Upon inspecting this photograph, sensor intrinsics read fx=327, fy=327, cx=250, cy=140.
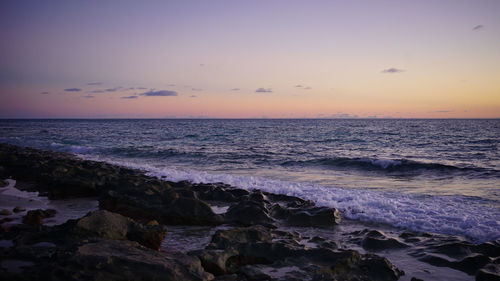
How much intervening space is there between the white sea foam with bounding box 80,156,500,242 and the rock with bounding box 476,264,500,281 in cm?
199

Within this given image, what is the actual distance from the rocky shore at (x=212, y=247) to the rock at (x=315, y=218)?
24 mm

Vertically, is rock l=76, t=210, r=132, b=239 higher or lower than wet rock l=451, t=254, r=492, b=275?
higher

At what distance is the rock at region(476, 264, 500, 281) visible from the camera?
4.82 meters

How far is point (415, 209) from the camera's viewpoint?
8727 mm

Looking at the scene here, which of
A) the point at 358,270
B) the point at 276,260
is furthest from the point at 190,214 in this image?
the point at 358,270

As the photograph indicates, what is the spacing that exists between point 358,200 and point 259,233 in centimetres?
479

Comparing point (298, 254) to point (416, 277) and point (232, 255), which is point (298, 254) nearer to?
point (232, 255)

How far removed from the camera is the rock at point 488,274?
482 centimetres

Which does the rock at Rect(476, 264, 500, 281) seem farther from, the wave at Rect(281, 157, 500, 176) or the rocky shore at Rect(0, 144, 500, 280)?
the wave at Rect(281, 157, 500, 176)

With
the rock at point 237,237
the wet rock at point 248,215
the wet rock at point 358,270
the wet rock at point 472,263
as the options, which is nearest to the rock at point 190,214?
the wet rock at point 248,215

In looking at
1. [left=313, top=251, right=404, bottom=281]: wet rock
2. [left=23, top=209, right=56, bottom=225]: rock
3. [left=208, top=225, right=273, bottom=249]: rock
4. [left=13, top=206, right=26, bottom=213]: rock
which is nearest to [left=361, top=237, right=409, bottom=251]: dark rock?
[left=313, top=251, right=404, bottom=281]: wet rock

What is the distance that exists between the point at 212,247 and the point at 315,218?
327 cm

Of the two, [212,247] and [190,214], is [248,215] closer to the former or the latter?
[190,214]

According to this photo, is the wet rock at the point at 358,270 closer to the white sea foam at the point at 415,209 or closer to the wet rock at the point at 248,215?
the wet rock at the point at 248,215
